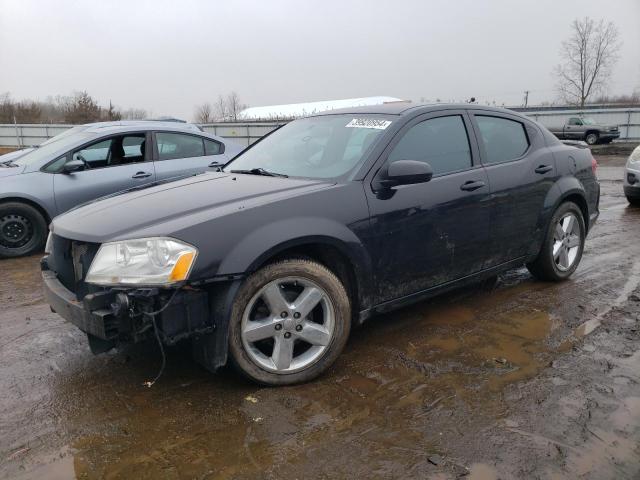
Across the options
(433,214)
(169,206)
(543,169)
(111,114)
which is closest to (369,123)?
(433,214)

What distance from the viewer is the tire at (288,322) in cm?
281

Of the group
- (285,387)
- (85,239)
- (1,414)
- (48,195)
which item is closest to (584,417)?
(285,387)

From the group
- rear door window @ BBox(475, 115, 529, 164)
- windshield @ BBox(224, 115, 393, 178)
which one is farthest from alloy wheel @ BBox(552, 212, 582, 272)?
windshield @ BBox(224, 115, 393, 178)

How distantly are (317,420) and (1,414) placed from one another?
5.48 ft

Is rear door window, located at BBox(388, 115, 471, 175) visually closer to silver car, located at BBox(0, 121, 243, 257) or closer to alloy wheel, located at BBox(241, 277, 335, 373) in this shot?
alloy wheel, located at BBox(241, 277, 335, 373)

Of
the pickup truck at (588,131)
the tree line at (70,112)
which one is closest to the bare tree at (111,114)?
the tree line at (70,112)

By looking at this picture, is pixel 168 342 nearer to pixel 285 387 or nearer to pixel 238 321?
pixel 238 321

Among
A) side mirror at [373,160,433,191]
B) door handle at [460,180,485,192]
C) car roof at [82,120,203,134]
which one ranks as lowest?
door handle at [460,180,485,192]

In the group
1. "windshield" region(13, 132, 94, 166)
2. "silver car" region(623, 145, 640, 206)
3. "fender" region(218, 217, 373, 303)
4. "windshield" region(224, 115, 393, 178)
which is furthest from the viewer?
"silver car" region(623, 145, 640, 206)

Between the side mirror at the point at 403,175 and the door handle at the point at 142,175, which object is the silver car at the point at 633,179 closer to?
the side mirror at the point at 403,175

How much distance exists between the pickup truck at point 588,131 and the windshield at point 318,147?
24.5 metres

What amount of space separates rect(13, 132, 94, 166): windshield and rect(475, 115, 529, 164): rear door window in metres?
4.86

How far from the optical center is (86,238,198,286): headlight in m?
2.60

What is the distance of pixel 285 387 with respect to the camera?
2975mm
